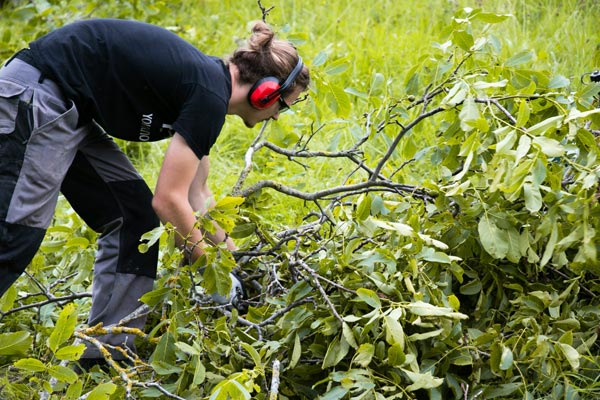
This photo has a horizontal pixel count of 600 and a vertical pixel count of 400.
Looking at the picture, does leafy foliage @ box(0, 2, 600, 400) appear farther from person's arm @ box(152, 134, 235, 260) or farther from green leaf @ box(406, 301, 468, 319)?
person's arm @ box(152, 134, 235, 260)

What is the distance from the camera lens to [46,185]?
9.10 feet

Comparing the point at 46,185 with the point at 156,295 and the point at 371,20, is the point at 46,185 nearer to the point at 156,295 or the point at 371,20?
the point at 156,295

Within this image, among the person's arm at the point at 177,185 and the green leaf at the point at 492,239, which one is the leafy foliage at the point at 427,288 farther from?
the person's arm at the point at 177,185

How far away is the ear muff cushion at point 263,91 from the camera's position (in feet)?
9.82

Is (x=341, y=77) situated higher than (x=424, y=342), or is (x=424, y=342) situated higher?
(x=424, y=342)

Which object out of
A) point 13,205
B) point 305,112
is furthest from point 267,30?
point 13,205

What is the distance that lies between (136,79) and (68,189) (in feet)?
1.94

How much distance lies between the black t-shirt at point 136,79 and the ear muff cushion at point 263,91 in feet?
0.30

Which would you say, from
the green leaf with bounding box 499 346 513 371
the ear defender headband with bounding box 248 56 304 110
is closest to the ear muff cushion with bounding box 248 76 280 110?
the ear defender headband with bounding box 248 56 304 110

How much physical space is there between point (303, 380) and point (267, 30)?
1.30 m

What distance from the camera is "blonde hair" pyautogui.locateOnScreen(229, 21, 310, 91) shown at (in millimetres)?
3008

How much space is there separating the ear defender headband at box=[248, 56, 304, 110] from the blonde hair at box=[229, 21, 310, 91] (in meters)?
0.03

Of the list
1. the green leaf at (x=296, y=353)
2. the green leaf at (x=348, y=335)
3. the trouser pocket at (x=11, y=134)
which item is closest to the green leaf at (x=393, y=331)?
the green leaf at (x=348, y=335)

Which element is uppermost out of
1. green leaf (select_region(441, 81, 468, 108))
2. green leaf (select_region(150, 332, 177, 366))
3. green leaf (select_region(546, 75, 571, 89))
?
green leaf (select_region(441, 81, 468, 108))
